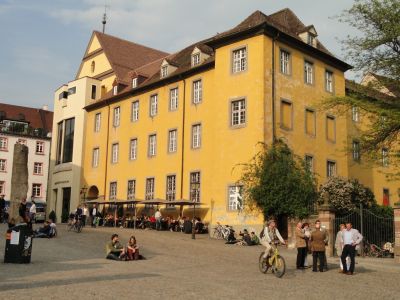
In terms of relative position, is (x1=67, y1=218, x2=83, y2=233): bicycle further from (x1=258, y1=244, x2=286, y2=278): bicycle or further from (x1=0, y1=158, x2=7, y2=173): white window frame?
(x1=0, y1=158, x2=7, y2=173): white window frame

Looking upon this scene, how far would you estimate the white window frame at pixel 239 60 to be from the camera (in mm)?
32469

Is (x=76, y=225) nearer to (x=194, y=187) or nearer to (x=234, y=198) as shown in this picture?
(x=194, y=187)

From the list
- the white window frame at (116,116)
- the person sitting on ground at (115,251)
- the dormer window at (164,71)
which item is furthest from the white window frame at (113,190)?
the person sitting on ground at (115,251)

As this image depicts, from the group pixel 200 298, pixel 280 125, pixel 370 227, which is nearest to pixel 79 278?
pixel 200 298

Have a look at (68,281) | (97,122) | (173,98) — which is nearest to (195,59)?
(173,98)

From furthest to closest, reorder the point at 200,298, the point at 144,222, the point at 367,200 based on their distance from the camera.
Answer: the point at 144,222
the point at 367,200
the point at 200,298

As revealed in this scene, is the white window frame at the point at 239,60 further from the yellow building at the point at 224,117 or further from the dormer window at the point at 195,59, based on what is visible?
the dormer window at the point at 195,59

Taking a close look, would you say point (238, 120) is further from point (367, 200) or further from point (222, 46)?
point (367, 200)

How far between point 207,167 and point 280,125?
5620 mm

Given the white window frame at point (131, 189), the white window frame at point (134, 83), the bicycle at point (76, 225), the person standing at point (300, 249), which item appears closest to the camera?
the person standing at point (300, 249)

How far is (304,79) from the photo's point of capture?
113 feet

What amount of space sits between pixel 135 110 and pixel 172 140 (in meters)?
5.80

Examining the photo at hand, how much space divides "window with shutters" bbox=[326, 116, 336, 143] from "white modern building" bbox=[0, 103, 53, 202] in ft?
143

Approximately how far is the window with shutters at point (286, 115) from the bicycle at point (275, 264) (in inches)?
677
